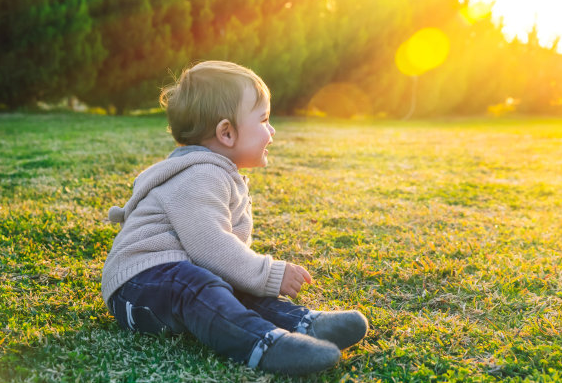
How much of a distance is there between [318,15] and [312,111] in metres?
3.97

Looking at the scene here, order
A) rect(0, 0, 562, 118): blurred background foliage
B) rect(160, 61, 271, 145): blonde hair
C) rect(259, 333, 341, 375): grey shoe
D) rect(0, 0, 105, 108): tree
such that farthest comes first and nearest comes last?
1. rect(0, 0, 562, 118): blurred background foliage
2. rect(0, 0, 105, 108): tree
3. rect(160, 61, 271, 145): blonde hair
4. rect(259, 333, 341, 375): grey shoe

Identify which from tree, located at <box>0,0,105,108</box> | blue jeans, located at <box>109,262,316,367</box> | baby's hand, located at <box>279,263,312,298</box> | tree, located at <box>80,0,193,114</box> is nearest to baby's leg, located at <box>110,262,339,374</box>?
blue jeans, located at <box>109,262,316,367</box>

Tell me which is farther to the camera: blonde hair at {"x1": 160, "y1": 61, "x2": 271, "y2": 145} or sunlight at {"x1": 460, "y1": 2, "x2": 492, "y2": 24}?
sunlight at {"x1": 460, "y1": 2, "x2": 492, "y2": 24}

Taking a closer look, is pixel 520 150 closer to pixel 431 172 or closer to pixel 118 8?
pixel 431 172

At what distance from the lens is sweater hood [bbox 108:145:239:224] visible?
1.99 metres

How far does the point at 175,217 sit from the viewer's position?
1.89 m

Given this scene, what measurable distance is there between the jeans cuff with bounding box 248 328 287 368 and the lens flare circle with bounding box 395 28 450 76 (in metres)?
18.5

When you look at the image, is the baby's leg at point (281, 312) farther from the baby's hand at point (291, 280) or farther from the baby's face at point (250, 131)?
the baby's face at point (250, 131)

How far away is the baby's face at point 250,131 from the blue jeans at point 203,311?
60cm

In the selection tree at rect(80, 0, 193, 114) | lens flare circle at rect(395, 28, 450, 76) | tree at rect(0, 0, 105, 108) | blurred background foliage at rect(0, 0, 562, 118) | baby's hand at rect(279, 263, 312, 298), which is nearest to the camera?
baby's hand at rect(279, 263, 312, 298)

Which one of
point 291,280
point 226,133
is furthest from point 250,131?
point 291,280

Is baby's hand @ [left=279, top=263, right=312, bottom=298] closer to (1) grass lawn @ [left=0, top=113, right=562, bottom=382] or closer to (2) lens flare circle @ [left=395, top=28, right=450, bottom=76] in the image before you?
(1) grass lawn @ [left=0, top=113, right=562, bottom=382]

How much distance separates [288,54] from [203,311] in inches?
583

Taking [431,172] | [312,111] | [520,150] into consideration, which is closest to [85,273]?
[431,172]
